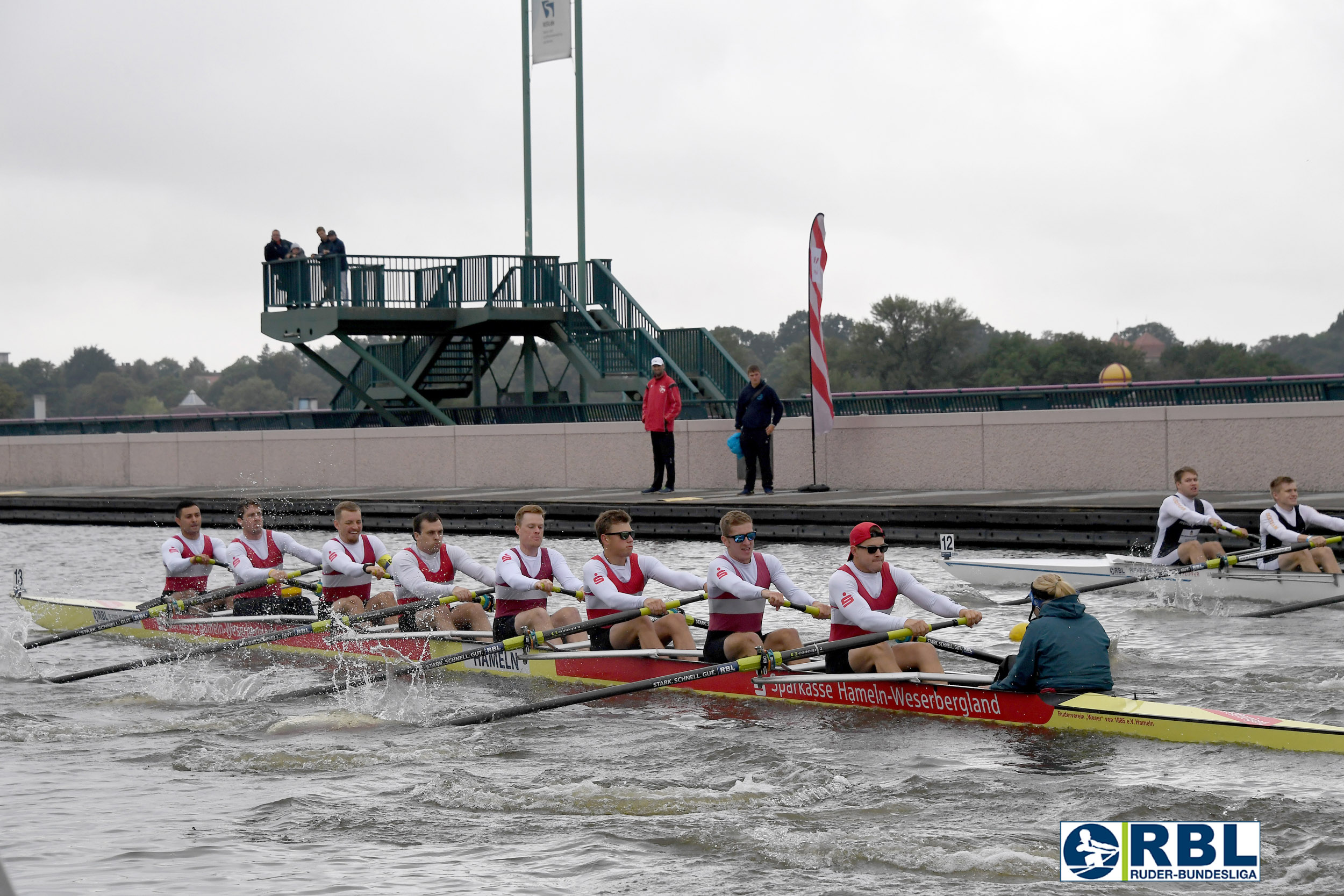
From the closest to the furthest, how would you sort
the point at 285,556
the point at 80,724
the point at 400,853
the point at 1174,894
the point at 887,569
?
the point at 1174,894 → the point at 400,853 → the point at 887,569 → the point at 80,724 → the point at 285,556

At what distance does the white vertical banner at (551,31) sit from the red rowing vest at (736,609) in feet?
80.7

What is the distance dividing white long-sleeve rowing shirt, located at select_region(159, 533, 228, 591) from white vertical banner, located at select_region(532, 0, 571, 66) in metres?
20.8

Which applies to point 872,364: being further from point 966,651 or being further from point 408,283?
point 966,651

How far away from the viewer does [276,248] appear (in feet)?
104

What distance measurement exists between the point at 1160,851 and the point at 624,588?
4907mm

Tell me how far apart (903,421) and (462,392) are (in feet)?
43.3

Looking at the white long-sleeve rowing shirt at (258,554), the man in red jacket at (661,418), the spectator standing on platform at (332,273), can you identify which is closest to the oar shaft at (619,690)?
the white long-sleeve rowing shirt at (258,554)

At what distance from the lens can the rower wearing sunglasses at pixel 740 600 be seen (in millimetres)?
10281

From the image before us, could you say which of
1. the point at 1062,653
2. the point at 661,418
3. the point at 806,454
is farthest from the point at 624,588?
the point at 806,454

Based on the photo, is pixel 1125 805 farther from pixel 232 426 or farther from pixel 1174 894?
pixel 232 426

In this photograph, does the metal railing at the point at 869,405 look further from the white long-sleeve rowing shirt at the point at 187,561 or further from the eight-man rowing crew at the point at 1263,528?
the white long-sleeve rowing shirt at the point at 187,561

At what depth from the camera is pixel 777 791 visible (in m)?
8.11

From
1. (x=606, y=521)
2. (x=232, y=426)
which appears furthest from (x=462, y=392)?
(x=606, y=521)

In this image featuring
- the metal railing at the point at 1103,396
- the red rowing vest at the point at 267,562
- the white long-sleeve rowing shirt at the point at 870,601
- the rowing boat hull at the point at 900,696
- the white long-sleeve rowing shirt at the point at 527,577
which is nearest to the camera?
the rowing boat hull at the point at 900,696
